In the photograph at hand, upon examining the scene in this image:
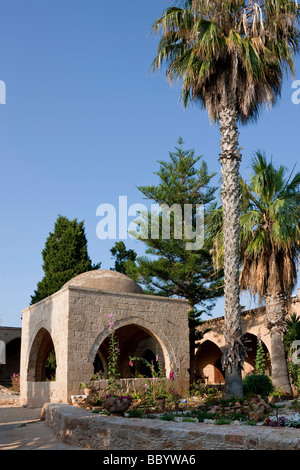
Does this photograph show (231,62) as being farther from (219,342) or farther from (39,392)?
(219,342)

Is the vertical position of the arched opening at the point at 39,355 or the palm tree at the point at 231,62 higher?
the palm tree at the point at 231,62

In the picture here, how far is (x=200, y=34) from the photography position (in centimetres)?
1091

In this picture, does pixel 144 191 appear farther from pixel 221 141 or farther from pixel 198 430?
pixel 198 430

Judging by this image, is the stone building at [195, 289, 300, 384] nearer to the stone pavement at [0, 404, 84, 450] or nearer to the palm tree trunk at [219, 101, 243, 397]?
the palm tree trunk at [219, 101, 243, 397]

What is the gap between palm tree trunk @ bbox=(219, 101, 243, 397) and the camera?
33.6 feet

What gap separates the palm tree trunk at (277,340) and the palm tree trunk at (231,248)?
3081mm

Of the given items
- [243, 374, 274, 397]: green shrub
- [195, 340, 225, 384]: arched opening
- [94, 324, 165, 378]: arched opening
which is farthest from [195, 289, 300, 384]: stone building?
[243, 374, 274, 397]: green shrub

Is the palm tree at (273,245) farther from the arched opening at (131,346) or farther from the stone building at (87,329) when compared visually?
the arched opening at (131,346)

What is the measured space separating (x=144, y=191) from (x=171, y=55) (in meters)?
9.88

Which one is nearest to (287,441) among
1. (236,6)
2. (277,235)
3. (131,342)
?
(277,235)

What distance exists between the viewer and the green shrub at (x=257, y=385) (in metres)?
11.2

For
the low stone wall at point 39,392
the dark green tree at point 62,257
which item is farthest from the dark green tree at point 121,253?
the low stone wall at point 39,392

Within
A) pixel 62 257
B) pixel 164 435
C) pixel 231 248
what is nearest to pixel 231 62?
pixel 231 248

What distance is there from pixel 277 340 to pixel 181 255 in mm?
7736
